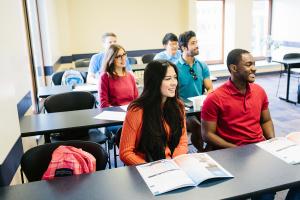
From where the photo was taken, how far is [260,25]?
27.1 ft

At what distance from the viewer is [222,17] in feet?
25.8

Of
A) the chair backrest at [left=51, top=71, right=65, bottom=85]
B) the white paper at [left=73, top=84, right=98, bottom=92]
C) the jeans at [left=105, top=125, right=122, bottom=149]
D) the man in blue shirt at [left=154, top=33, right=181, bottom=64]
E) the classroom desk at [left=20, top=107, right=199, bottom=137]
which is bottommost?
the jeans at [left=105, top=125, right=122, bottom=149]

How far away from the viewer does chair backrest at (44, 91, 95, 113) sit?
312cm

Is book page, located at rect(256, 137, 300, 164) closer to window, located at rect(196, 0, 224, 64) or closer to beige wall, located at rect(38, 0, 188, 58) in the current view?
beige wall, located at rect(38, 0, 188, 58)

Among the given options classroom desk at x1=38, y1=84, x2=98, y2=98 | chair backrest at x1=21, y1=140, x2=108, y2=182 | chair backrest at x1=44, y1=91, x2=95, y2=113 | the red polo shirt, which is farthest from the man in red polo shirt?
classroom desk at x1=38, y1=84, x2=98, y2=98

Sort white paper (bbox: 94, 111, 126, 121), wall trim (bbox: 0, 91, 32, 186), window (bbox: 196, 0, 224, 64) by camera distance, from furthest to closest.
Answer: window (bbox: 196, 0, 224, 64) → white paper (bbox: 94, 111, 126, 121) → wall trim (bbox: 0, 91, 32, 186)

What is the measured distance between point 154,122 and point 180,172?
1.61 ft

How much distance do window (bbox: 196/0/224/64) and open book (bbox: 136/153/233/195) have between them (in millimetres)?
6288

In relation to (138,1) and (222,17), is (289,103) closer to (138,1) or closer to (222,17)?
(222,17)

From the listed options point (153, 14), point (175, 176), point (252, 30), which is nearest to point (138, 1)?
point (153, 14)

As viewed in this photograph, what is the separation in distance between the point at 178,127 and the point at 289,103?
4.25 m

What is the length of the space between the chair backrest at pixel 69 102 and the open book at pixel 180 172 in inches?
66.7

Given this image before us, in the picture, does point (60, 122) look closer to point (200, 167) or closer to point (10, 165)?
point (10, 165)

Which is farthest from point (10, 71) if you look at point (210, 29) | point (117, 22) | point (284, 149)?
point (210, 29)
